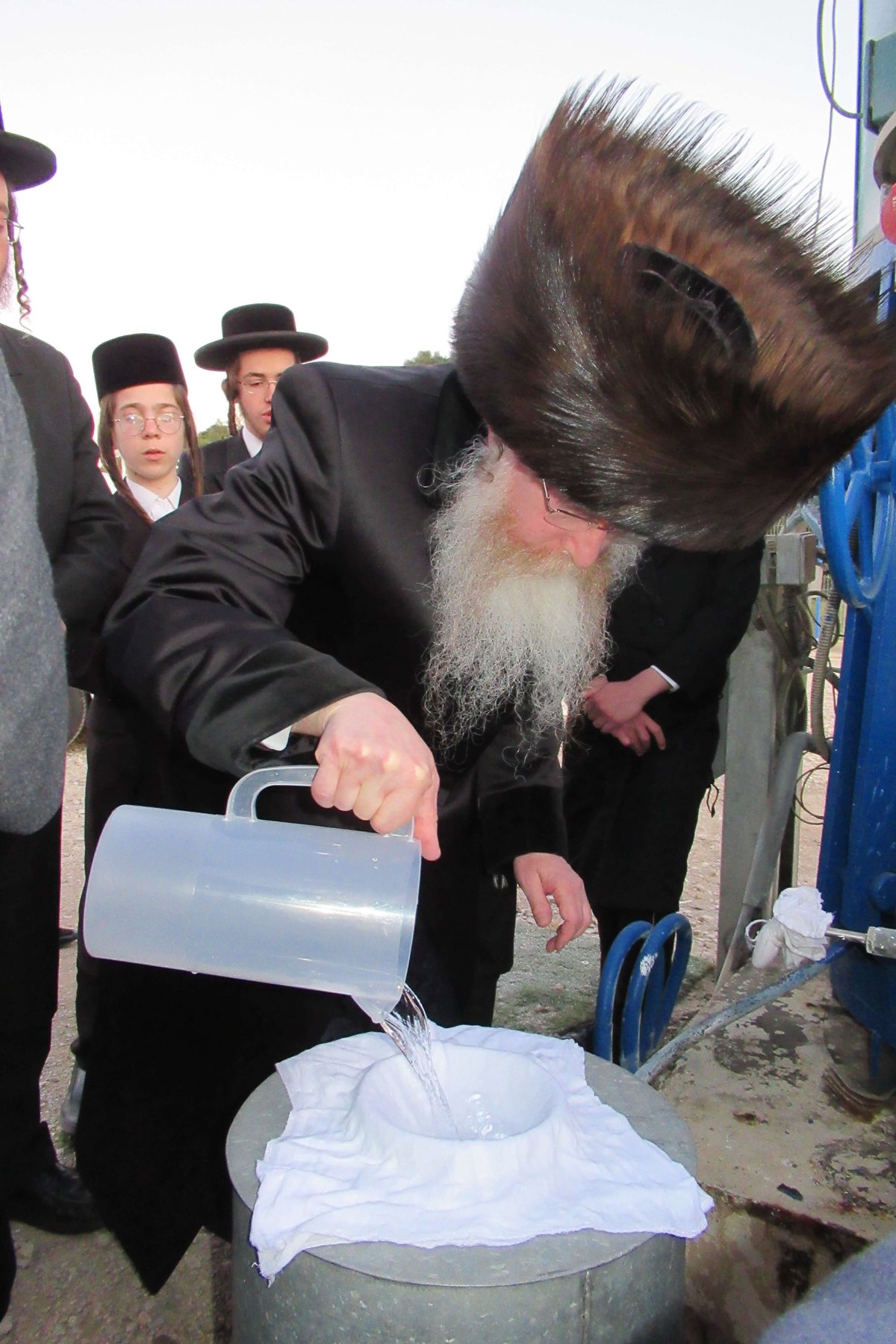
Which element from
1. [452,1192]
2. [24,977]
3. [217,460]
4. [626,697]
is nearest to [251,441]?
[217,460]

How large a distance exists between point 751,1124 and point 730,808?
1207 mm

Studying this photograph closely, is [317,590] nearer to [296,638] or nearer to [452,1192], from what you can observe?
[296,638]

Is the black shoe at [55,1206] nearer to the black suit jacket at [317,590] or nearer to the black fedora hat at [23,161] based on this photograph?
the black suit jacket at [317,590]

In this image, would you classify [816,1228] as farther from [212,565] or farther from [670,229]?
[670,229]

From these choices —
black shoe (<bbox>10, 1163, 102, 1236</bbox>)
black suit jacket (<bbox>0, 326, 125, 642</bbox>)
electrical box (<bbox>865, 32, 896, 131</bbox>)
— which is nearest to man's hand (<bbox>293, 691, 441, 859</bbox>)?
black suit jacket (<bbox>0, 326, 125, 642</bbox>)

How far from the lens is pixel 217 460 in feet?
12.1

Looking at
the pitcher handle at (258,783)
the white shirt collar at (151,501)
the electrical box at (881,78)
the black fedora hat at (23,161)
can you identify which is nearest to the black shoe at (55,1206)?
the pitcher handle at (258,783)

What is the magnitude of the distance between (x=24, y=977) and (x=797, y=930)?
1464mm

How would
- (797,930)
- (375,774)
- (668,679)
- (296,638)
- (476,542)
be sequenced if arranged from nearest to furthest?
(375,774) < (296,638) < (476,542) < (797,930) < (668,679)

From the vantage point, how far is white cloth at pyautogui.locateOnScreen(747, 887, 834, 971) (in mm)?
1818

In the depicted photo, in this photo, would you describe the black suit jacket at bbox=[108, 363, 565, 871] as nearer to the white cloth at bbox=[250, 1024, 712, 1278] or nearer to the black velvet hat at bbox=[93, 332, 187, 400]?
the white cloth at bbox=[250, 1024, 712, 1278]

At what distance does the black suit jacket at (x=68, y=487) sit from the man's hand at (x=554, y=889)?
44.5 inches

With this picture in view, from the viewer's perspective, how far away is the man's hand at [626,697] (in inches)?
120

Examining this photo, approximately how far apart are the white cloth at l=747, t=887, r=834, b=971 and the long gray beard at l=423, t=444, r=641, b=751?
540 millimetres
